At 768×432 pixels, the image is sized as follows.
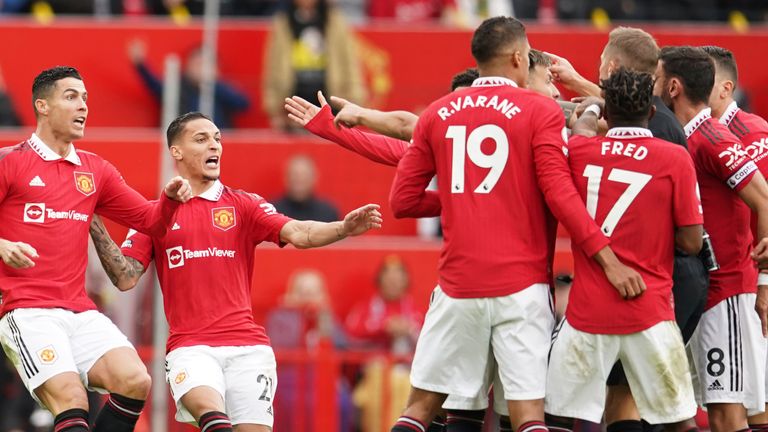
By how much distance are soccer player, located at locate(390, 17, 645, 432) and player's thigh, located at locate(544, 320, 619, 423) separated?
4.5 inches

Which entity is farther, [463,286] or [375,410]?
[375,410]

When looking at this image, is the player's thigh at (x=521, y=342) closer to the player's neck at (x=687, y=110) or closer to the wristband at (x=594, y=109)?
the wristband at (x=594, y=109)

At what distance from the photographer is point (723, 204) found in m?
8.42

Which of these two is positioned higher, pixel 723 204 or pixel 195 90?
pixel 195 90

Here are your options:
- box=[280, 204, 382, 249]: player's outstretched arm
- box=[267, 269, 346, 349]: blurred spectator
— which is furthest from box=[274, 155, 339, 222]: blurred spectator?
box=[280, 204, 382, 249]: player's outstretched arm

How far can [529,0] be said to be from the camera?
17031 millimetres

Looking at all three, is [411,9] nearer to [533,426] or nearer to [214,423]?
[214,423]

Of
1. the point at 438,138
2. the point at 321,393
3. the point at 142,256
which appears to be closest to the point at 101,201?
the point at 142,256

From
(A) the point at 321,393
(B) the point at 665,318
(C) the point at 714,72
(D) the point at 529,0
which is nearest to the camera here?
(B) the point at 665,318

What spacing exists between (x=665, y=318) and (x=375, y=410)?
5.85m

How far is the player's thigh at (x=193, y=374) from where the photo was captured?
8.38 metres

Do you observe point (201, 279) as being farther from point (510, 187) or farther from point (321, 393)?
point (321, 393)

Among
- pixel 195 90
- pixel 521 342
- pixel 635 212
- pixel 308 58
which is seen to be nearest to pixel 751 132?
pixel 635 212

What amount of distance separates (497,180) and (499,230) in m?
0.27
